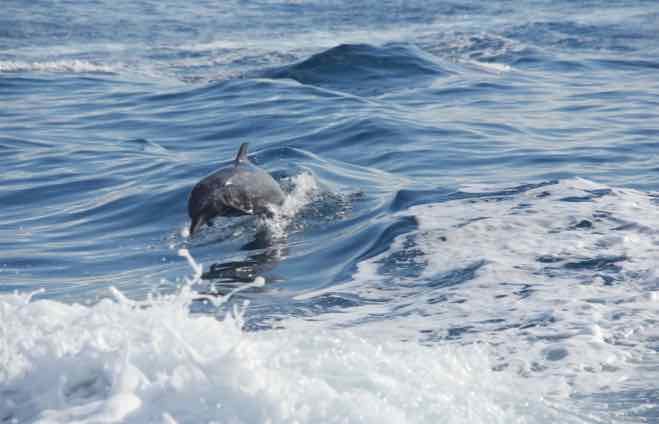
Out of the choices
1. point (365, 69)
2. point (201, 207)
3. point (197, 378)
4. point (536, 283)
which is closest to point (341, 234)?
point (201, 207)

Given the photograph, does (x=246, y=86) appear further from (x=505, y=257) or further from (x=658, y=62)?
(x=505, y=257)

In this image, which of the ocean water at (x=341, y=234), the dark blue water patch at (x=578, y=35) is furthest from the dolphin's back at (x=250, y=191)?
the dark blue water patch at (x=578, y=35)

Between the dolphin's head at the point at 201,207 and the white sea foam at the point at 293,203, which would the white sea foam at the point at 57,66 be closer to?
the white sea foam at the point at 293,203

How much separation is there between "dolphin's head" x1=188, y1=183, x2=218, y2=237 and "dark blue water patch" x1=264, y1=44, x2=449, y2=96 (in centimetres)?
772

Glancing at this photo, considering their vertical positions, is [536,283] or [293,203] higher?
[536,283]

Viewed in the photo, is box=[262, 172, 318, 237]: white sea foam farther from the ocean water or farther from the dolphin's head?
the dolphin's head

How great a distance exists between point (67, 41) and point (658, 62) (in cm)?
1167

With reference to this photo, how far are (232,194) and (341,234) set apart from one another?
1019 millimetres

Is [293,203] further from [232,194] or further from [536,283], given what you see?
[536,283]

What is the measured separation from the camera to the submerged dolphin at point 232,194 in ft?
25.2

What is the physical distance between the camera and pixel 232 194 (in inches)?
307

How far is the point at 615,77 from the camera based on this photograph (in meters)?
15.9

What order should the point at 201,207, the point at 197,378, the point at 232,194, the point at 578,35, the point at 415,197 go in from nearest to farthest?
the point at 197,378 → the point at 201,207 → the point at 232,194 → the point at 415,197 → the point at 578,35

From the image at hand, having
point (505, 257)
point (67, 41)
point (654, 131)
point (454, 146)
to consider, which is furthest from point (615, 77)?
point (67, 41)
